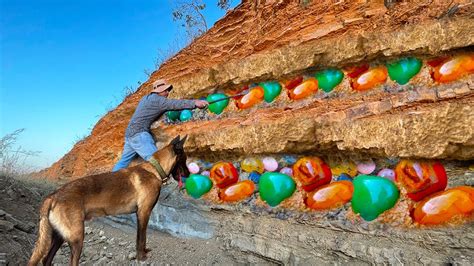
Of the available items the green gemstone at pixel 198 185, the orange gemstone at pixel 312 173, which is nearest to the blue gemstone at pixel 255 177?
the orange gemstone at pixel 312 173

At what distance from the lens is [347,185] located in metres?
3.95

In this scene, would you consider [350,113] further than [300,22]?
No

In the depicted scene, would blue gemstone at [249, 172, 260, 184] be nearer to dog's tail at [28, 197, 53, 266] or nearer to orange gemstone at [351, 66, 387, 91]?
orange gemstone at [351, 66, 387, 91]

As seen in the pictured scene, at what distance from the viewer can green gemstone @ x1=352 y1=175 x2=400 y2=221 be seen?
3574 mm

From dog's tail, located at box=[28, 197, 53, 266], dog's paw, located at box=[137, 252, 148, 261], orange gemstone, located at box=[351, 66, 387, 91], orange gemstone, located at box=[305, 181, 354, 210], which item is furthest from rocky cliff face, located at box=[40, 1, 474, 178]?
dog's tail, located at box=[28, 197, 53, 266]

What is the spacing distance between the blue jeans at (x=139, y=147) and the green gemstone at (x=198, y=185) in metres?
0.71

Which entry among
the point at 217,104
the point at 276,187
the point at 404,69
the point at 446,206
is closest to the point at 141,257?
the point at 276,187

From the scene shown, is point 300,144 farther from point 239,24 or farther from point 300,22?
point 239,24

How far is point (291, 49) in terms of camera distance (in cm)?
541

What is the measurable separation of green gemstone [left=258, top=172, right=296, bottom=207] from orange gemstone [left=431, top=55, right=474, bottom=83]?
6.26 ft

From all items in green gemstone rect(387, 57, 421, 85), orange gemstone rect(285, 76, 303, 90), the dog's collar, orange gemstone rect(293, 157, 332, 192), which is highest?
the dog's collar

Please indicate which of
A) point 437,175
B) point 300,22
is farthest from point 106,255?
point 300,22

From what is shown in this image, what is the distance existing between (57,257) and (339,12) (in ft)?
17.7

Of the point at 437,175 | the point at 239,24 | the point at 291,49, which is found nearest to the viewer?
the point at 437,175
